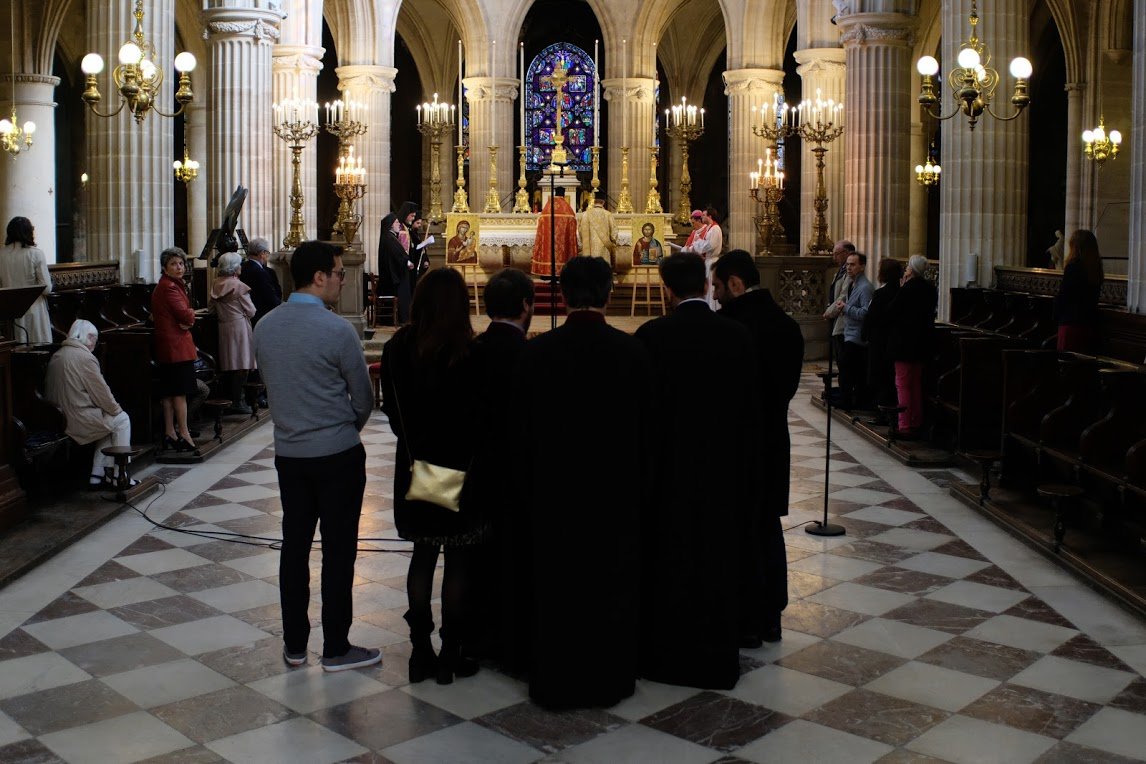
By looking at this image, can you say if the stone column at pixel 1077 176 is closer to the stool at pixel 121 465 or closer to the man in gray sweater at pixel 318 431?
the stool at pixel 121 465

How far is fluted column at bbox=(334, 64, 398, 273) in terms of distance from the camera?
23391 millimetres

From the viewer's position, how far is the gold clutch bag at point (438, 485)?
4566mm

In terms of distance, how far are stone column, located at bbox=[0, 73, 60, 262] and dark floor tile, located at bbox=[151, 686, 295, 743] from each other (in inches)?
758

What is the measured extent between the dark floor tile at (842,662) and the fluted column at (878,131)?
11295mm

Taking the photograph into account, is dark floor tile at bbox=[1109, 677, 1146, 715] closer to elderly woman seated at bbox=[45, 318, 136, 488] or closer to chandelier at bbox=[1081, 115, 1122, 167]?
elderly woman seated at bbox=[45, 318, 136, 488]

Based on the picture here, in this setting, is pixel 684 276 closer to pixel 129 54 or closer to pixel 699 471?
pixel 699 471

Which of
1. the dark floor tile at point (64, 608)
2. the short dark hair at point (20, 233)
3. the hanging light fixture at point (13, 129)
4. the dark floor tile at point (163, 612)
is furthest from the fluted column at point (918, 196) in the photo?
the dark floor tile at point (64, 608)

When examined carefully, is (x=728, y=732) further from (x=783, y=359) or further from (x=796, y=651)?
(x=783, y=359)

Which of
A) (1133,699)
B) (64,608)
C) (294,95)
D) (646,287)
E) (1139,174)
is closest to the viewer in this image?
(1133,699)

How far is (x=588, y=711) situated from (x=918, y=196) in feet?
82.1

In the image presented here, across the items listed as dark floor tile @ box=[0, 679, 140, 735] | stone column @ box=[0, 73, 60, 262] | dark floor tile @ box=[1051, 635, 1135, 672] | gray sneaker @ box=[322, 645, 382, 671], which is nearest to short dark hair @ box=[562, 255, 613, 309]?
gray sneaker @ box=[322, 645, 382, 671]

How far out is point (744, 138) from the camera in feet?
78.7

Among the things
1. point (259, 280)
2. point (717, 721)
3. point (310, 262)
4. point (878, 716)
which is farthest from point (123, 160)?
point (878, 716)

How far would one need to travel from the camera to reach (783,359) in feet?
17.3
